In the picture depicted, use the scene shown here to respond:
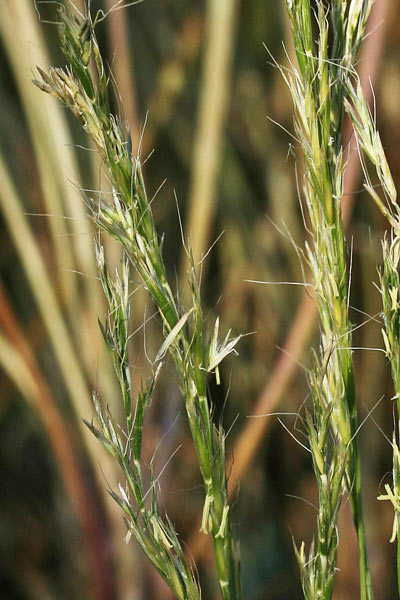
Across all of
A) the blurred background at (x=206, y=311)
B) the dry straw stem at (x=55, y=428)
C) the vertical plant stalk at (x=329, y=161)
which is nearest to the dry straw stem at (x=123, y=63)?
the blurred background at (x=206, y=311)

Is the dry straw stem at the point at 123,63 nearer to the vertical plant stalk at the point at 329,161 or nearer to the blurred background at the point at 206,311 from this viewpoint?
the blurred background at the point at 206,311

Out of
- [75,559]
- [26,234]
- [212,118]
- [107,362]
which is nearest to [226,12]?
A: [212,118]

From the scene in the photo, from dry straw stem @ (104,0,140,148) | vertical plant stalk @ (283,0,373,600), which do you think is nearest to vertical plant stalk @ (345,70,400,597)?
vertical plant stalk @ (283,0,373,600)

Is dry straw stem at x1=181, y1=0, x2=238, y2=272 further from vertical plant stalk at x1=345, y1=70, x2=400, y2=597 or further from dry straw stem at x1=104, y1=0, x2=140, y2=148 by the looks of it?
vertical plant stalk at x1=345, y1=70, x2=400, y2=597

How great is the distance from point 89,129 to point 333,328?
113 millimetres

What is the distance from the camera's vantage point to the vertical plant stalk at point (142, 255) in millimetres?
253

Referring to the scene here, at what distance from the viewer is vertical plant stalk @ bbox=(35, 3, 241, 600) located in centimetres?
25

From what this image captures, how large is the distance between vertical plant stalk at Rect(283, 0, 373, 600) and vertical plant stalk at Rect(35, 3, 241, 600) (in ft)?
0.14

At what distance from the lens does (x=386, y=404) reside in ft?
3.27

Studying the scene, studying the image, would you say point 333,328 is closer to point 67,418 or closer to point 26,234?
point 26,234

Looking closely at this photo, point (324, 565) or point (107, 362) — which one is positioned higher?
point (324, 565)

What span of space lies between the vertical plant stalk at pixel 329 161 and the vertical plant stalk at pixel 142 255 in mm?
41

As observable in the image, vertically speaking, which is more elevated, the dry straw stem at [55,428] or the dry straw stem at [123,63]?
the dry straw stem at [123,63]

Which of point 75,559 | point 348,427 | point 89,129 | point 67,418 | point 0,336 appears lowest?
point 75,559
